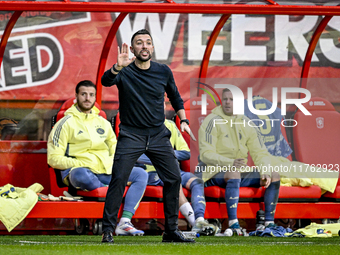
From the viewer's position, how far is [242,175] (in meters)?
5.37

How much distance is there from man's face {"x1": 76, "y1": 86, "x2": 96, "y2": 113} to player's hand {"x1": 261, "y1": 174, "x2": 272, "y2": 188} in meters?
1.80

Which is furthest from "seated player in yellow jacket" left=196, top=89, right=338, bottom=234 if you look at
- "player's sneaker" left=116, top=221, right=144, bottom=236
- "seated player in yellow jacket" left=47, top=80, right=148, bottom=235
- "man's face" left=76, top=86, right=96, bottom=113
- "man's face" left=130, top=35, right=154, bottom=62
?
"man's face" left=130, top=35, right=154, bottom=62

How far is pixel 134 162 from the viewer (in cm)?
384

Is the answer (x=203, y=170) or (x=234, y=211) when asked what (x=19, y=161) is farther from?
(x=234, y=211)

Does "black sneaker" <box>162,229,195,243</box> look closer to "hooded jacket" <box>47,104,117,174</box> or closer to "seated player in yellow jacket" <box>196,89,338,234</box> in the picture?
"seated player in yellow jacket" <box>196,89,338,234</box>

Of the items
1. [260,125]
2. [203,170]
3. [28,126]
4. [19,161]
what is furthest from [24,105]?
[260,125]

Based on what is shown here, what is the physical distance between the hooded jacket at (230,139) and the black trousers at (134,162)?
158cm

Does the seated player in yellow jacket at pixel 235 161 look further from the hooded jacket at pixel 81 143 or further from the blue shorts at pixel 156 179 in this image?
the hooded jacket at pixel 81 143

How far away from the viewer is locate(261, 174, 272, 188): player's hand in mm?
5145

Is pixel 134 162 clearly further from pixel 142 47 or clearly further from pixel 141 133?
pixel 142 47

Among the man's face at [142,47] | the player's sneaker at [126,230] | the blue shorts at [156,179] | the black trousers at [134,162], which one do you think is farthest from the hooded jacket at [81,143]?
the man's face at [142,47]

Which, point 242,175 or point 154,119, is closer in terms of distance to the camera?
point 154,119

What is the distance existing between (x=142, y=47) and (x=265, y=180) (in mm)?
2032

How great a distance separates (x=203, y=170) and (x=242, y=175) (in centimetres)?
38
